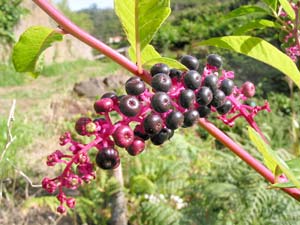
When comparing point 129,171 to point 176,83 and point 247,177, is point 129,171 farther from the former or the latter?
point 176,83

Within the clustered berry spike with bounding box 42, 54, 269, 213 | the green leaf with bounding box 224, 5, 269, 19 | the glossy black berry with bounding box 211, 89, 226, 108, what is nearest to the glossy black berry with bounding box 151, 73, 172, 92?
the clustered berry spike with bounding box 42, 54, 269, 213

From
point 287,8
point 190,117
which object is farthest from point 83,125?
point 287,8

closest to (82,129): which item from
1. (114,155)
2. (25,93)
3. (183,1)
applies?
(114,155)

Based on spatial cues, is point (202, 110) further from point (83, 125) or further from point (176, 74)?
point (83, 125)

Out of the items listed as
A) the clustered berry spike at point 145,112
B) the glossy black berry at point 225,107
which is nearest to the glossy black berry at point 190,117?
the clustered berry spike at point 145,112

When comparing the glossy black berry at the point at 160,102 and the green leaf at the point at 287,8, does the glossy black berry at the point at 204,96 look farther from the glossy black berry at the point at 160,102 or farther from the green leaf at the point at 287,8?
the green leaf at the point at 287,8

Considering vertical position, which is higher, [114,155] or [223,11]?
[114,155]

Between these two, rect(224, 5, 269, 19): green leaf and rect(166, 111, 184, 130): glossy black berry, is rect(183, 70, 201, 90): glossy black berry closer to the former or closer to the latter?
rect(166, 111, 184, 130): glossy black berry
